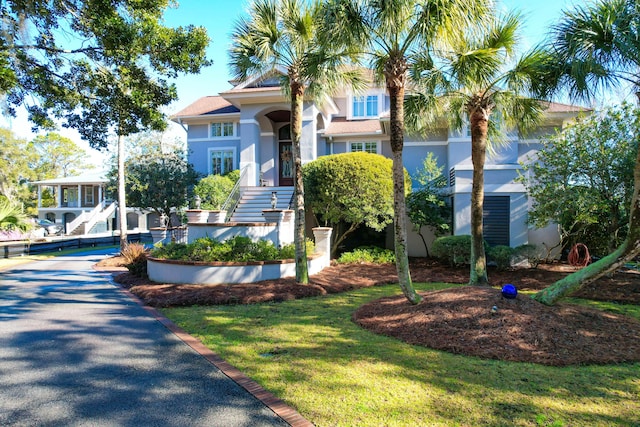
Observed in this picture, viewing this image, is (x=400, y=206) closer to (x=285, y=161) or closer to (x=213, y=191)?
(x=213, y=191)

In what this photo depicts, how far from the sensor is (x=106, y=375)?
4.91 metres

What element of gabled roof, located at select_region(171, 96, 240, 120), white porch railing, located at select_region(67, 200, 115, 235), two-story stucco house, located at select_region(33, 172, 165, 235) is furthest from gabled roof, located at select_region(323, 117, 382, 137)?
white porch railing, located at select_region(67, 200, 115, 235)

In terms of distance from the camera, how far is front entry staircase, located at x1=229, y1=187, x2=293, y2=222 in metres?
16.3

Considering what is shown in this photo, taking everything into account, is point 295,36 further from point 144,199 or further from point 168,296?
point 144,199

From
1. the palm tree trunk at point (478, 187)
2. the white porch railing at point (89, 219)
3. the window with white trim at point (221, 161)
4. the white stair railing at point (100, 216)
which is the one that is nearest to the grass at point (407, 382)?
the palm tree trunk at point (478, 187)

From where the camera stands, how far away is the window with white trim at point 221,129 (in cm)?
2319

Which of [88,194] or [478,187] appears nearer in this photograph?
[478,187]

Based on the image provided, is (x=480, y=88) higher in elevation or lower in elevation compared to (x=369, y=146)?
lower

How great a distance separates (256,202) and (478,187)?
33.4 feet

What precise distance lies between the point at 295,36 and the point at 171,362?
25.3ft

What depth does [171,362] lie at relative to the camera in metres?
5.35

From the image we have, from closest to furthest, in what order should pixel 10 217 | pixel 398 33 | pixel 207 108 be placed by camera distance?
pixel 398 33 < pixel 10 217 < pixel 207 108

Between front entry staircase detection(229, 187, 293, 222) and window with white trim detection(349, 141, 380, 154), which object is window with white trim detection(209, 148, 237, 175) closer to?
front entry staircase detection(229, 187, 293, 222)

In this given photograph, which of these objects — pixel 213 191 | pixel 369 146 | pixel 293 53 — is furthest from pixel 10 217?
pixel 369 146
